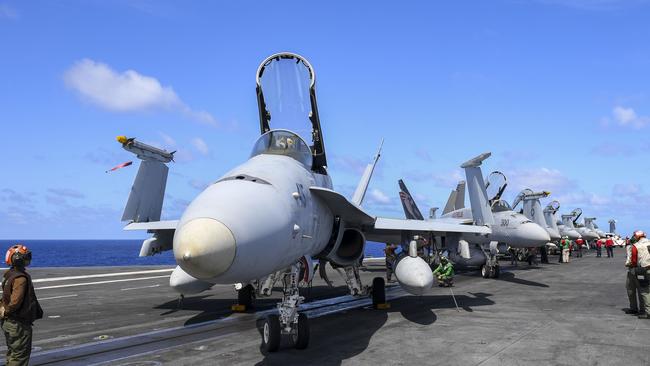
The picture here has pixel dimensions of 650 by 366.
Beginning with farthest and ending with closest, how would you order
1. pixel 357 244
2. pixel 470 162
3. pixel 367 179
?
pixel 470 162, pixel 367 179, pixel 357 244

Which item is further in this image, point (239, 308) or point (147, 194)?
point (147, 194)

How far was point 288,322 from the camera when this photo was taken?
7.45 m

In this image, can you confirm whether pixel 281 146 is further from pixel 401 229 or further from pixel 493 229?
pixel 493 229

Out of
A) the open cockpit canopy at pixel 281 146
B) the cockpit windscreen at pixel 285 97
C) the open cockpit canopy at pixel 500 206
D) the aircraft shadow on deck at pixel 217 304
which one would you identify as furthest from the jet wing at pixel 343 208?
the open cockpit canopy at pixel 500 206

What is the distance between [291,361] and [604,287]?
15.1 metres

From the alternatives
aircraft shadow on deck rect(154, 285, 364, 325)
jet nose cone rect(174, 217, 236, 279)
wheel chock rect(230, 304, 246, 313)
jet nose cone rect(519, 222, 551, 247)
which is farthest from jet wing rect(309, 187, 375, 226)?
jet nose cone rect(519, 222, 551, 247)

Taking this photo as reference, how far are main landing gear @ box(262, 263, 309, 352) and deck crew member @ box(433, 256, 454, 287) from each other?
11304mm

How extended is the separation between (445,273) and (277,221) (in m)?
13.7

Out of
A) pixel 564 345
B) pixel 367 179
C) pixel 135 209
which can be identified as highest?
pixel 367 179

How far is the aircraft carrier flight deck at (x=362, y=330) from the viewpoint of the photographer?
7324 millimetres

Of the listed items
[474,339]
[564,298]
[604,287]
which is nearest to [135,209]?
[474,339]

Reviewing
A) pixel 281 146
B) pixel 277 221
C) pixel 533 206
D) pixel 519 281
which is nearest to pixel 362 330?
pixel 281 146

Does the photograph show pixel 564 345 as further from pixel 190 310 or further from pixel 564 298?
pixel 190 310

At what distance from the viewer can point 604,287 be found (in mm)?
17766
